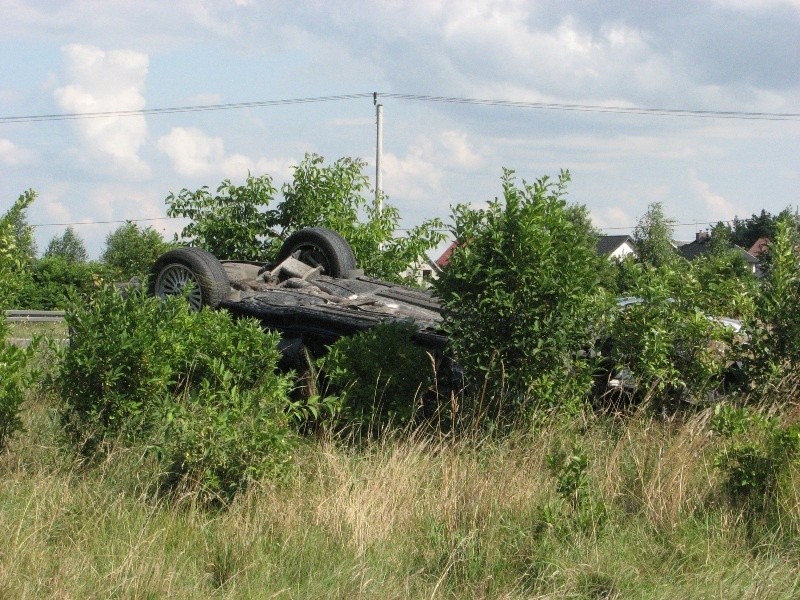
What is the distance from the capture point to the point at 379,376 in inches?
317

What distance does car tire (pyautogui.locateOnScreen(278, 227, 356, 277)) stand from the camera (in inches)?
465

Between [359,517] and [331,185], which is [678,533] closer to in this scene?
[359,517]

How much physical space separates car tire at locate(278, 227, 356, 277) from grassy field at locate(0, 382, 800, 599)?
492 cm

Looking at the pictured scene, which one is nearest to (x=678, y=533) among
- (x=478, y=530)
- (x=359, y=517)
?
(x=478, y=530)

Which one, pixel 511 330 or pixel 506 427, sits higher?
pixel 511 330

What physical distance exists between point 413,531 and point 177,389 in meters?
2.66

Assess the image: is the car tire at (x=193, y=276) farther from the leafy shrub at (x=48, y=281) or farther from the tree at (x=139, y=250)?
the leafy shrub at (x=48, y=281)

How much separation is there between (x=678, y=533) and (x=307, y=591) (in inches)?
90.0

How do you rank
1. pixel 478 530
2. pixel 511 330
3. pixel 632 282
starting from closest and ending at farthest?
pixel 478 530
pixel 511 330
pixel 632 282

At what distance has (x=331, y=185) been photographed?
14859mm

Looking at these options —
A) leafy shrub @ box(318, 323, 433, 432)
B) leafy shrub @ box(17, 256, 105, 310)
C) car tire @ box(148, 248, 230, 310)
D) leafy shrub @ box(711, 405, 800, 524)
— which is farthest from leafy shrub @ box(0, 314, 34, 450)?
leafy shrub @ box(17, 256, 105, 310)

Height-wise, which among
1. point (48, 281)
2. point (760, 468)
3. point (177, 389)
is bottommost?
point (48, 281)

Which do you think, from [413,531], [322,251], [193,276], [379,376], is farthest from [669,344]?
[322,251]

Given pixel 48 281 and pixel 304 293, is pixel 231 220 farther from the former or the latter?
pixel 48 281
